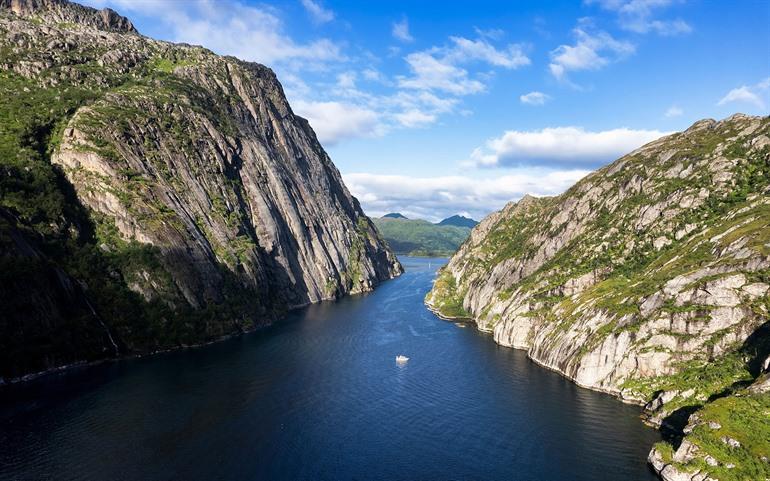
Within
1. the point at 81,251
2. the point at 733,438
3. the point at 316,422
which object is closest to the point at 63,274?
the point at 81,251

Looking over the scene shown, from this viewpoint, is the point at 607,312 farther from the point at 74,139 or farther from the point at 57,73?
the point at 57,73

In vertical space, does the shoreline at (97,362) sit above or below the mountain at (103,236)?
below

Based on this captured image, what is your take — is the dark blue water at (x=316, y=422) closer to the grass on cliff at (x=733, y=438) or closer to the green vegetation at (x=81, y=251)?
the grass on cliff at (x=733, y=438)

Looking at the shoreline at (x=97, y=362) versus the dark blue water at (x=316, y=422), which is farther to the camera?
the shoreline at (x=97, y=362)

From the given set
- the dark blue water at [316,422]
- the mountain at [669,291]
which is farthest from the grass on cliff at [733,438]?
the dark blue water at [316,422]

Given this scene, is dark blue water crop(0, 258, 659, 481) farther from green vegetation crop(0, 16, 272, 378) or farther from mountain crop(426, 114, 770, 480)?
green vegetation crop(0, 16, 272, 378)

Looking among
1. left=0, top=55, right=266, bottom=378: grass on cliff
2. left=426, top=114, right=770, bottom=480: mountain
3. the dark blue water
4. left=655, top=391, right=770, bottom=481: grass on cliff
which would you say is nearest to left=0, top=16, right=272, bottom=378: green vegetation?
left=0, top=55, right=266, bottom=378: grass on cliff
